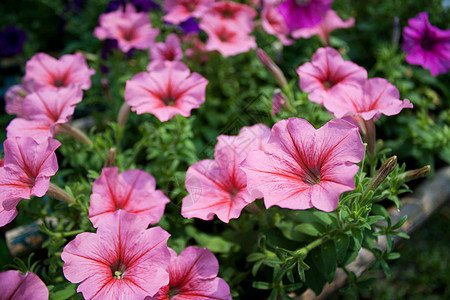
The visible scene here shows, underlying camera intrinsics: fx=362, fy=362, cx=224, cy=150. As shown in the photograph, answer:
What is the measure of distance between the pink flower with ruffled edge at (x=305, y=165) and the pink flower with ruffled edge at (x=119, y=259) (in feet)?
0.97

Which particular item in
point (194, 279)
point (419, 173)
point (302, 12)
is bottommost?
point (194, 279)

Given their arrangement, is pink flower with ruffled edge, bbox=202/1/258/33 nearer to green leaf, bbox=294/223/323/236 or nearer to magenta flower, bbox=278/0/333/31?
magenta flower, bbox=278/0/333/31

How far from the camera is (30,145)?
1029 millimetres

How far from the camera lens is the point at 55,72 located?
4.73 feet

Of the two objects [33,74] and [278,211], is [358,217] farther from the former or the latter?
[33,74]

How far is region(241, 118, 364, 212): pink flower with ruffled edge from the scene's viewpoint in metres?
0.85

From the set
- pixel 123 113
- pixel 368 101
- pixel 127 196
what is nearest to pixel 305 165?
pixel 368 101

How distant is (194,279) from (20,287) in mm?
437

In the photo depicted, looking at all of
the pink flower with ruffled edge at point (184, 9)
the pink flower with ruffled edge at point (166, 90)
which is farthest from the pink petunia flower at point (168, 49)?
the pink flower with ruffled edge at point (166, 90)

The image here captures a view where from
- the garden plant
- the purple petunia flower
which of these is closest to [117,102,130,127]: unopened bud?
the garden plant

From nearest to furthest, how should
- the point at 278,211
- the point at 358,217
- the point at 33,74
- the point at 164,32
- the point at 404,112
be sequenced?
the point at 358,217, the point at 278,211, the point at 33,74, the point at 404,112, the point at 164,32

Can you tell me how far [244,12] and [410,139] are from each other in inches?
40.5

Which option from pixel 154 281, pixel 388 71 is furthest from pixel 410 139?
pixel 154 281

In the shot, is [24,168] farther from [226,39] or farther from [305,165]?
[226,39]
